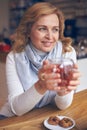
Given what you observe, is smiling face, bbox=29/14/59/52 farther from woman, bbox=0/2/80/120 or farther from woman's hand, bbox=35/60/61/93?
woman's hand, bbox=35/60/61/93

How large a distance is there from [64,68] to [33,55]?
1.63 feet

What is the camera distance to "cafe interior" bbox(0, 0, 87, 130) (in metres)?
1.10

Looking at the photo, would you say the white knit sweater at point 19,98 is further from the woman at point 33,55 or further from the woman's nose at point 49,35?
the woman's nose at point 49,35

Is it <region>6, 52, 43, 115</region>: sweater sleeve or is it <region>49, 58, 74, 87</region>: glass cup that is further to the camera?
<region>6, 52, 43, 115</region>: sweater sleeve

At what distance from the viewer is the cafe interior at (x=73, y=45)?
1100mm

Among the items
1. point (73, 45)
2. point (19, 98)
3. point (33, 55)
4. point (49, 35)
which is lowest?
point (73, 45)

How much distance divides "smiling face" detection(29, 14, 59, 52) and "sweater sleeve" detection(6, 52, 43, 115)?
19 centimetres

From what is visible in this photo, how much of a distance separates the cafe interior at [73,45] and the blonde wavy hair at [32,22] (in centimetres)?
12

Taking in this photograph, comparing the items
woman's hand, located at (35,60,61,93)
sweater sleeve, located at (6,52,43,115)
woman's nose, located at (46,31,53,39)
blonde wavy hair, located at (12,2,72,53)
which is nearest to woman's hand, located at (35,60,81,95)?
woman's hand, located at (35,60,61,93)

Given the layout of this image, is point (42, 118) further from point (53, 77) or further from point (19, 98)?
point (53, 77)

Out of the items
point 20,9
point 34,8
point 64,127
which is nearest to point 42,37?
point 34,8

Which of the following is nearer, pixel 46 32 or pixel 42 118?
pixel 42 118

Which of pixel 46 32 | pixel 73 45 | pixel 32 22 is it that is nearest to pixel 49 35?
pixel 46 32

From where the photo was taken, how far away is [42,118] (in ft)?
3.72
